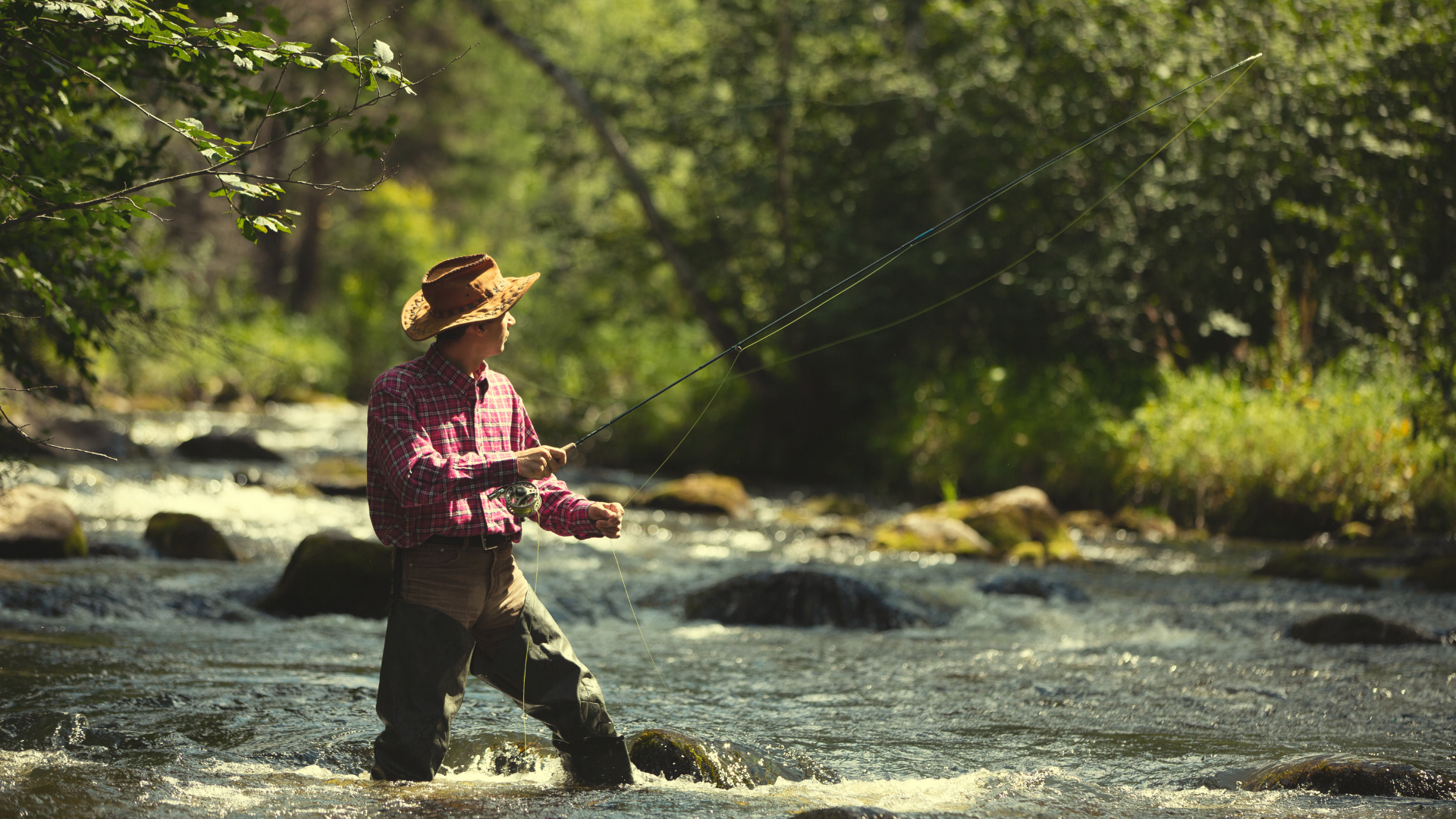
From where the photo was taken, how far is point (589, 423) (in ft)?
59.1

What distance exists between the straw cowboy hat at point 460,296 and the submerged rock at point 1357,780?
3166 mm

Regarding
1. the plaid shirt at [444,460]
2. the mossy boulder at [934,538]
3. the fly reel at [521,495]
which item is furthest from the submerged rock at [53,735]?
the mossy boulder at [934,538]

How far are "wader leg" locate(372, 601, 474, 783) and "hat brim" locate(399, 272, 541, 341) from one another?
85 centimetres

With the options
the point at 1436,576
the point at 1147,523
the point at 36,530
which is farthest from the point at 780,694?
the point at 1147,523

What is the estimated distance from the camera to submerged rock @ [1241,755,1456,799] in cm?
454

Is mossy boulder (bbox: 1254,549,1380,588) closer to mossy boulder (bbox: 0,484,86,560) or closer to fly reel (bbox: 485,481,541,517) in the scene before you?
fly reel (bbox: 485,481,541,517)

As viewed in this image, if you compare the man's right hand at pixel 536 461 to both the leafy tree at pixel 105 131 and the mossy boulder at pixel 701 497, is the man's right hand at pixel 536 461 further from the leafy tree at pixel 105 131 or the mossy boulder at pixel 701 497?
the mossy boulder at pixel 701 497

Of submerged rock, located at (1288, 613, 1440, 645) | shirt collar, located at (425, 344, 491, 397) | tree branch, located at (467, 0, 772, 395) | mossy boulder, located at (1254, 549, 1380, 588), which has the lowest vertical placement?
submerged rock, located at (1288, 613, 1440, 645)

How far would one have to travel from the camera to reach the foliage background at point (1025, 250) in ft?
37.1

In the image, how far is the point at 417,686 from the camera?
3.99m

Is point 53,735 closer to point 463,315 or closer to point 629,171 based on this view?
point 463,315

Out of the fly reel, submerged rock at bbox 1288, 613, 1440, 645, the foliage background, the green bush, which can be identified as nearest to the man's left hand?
the fly reel

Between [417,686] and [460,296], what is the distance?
123cm

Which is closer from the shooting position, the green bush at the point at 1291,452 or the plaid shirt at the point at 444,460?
the plaid shirt at the point at 444,460
